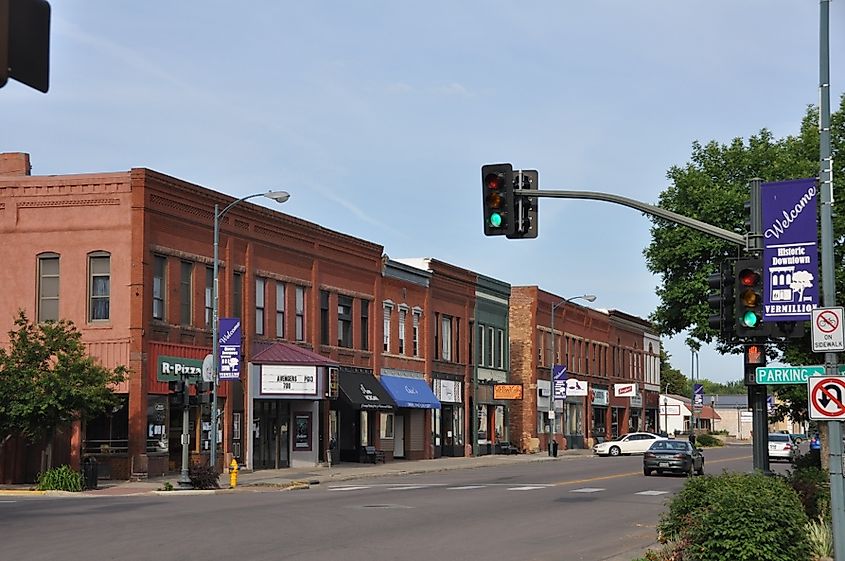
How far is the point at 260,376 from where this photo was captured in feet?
147

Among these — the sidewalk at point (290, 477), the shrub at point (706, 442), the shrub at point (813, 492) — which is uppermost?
the shrub at point (813, 492)

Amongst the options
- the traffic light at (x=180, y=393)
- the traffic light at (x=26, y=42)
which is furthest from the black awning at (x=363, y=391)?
the traffic light at (x=26, y=42)

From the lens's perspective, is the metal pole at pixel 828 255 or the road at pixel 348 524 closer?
the metal pole at pixel 828 255

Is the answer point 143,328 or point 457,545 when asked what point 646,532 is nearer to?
point 457,545

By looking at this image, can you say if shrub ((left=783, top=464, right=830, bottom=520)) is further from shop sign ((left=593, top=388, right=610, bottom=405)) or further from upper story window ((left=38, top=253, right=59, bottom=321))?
shop sign ((left=593, top=388, right=610, bottom=405))

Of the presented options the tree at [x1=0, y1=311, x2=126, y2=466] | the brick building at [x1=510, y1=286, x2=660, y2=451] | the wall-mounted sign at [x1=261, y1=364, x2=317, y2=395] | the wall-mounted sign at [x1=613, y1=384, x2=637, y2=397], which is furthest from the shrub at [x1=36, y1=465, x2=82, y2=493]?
the wall-mounted sign at [x1=613, y1=384, x2=637, y2=397]

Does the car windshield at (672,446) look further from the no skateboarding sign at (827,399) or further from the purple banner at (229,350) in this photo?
the no skateboarding sign at (827,399)

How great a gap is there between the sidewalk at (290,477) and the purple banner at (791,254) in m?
21.3

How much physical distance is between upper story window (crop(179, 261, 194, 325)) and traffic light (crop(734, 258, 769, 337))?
27282 mm

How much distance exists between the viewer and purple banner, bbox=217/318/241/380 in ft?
123

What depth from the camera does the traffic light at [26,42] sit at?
5.68m

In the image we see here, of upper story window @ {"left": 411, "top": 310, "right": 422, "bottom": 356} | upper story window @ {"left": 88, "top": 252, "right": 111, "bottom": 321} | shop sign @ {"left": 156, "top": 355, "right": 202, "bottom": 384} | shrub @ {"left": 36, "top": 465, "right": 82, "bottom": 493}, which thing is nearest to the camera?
shrub @ {"left": 36, "top": 465, "right": 82, "bottom": 493}

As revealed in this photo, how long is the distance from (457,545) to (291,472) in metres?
25.6

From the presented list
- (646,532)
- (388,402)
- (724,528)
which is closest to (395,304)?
(388,402)
